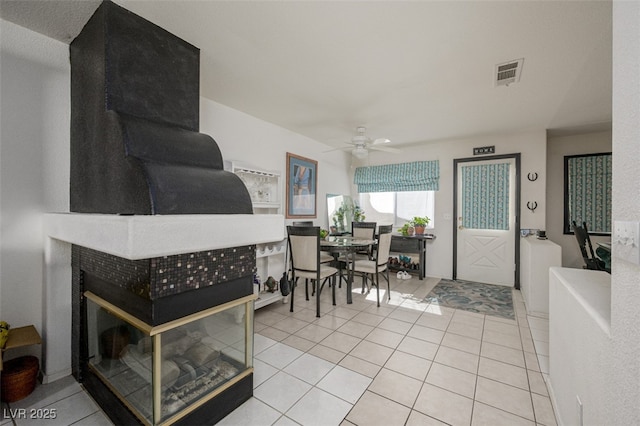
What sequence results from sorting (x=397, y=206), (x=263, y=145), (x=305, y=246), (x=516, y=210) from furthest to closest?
(x=397, y=206) < (x=516, y=210) < (x=263, y=145) < (x=305, y=246)

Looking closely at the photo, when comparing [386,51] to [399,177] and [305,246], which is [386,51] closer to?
[305,246]

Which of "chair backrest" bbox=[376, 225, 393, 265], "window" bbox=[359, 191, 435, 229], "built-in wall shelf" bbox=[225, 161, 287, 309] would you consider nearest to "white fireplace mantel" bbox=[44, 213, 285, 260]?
"built-in wall shelf" bbox=[225, 161, 287, 309]

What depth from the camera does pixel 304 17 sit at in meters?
1.72

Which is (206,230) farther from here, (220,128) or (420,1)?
(220,128)

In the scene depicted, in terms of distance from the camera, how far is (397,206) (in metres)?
5.44

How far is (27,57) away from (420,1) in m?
2.70

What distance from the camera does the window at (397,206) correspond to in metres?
5.07

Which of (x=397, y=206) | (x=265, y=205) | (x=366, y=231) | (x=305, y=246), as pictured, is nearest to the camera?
(x=305, y=246)

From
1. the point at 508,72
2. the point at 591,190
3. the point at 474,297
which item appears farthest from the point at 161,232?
the point at 591,190

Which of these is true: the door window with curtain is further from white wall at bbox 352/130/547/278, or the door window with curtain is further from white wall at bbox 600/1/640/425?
white wall at bbox 600/1/640/425

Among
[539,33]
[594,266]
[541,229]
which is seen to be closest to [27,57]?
[539,33]

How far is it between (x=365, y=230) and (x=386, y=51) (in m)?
3.01

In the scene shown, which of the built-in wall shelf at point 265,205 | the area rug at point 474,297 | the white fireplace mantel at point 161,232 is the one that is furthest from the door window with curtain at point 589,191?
the white fireplace mantel at point 161,232

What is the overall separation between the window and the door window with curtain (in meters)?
2.14
